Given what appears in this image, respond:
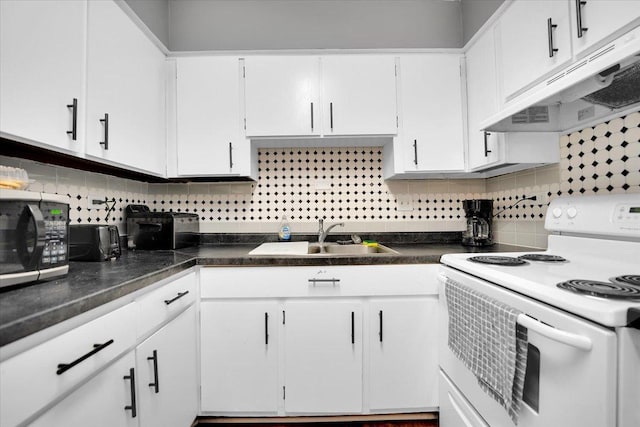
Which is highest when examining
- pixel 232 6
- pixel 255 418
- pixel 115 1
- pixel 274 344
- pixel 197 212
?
pixel 232 6

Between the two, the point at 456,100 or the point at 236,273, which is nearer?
the point at 236,273

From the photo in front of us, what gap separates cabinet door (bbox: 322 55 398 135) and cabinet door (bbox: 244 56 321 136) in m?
0.09

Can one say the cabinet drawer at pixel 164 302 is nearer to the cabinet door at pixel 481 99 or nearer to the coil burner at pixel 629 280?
the coil burner at pixel 629 280

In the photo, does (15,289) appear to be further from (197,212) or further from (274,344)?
(197,212)

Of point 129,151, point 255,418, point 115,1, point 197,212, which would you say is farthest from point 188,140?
point 255,418

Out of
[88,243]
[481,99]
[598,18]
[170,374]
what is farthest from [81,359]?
[481,99]

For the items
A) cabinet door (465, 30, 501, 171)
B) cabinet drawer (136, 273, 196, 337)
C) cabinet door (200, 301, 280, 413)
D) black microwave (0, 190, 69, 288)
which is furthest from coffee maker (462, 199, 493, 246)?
black microwave (0, 190, 69, 288)

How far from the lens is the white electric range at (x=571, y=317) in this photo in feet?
2.21

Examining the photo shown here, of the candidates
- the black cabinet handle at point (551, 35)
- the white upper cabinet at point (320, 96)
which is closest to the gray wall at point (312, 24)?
the white upper cabinet at point (320, 96)

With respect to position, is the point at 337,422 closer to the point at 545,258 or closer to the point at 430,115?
the point at 545,258

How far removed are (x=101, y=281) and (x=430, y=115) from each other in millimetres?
1933

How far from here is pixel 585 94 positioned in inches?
44.4

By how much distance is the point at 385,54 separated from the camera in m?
1.97

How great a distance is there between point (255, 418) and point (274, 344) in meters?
0.45
